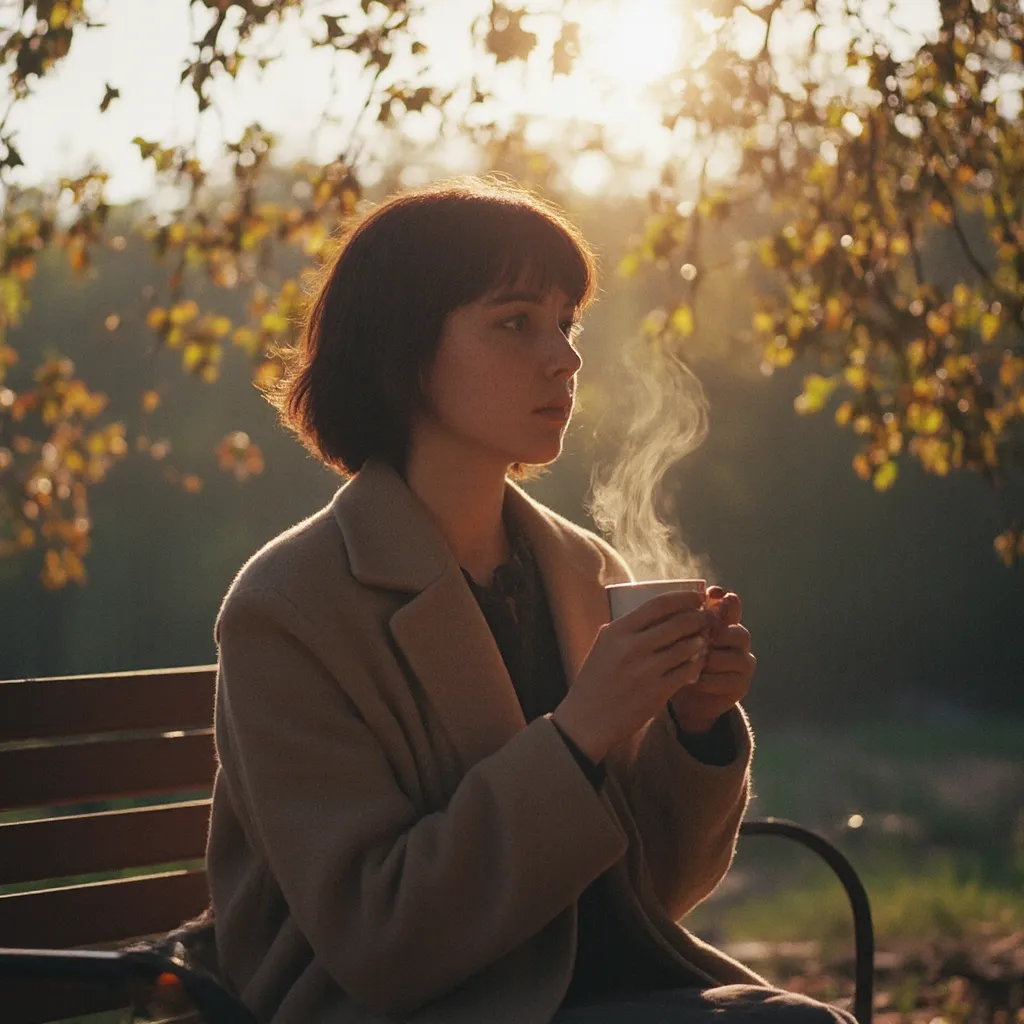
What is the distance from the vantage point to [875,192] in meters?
4.80

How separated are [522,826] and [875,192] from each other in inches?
130

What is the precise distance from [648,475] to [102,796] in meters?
1.26

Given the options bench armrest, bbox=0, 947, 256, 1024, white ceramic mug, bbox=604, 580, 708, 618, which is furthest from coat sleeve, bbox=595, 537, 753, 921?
bench armrest, bbox=0, 947, 256, 1024

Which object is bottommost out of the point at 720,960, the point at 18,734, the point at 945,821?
the point at 945,821

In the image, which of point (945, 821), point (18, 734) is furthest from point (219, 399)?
point (18, 734)

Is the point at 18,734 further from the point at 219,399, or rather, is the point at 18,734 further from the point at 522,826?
the point at 219,399

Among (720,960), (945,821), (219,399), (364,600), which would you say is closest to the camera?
(364,600)

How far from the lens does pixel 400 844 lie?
83.5 inches

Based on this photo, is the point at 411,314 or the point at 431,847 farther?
the point at 411,314

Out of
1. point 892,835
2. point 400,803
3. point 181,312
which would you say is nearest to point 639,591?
point 400,803

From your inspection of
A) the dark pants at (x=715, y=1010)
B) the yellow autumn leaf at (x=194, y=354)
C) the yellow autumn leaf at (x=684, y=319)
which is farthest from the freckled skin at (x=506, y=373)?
the yellow autumn leaf at (x=194, y=354)

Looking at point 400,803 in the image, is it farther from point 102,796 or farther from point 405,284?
point 102,796

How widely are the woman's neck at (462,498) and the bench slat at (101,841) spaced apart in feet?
2.76

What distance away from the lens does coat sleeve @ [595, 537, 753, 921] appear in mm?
2525
